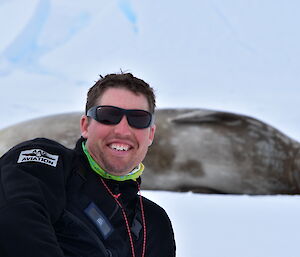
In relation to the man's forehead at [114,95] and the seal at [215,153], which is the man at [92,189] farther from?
the seal at [215,153]

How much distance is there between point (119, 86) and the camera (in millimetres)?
1554

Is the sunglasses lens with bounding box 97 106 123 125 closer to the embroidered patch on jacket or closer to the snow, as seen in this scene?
the embroidered patch on jacket

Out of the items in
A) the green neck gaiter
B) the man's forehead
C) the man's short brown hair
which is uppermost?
the man's short brown hair

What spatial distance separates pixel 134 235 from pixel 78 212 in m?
0.25

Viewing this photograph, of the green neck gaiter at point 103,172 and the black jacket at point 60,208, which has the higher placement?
the green neck gaiter at point 103,172

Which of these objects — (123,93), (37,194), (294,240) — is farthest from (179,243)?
(37,194)

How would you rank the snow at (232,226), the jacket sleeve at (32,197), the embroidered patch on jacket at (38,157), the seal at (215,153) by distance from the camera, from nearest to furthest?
the jacket sleeve at (32,197), the embroidered patch on jacket at (38,157), the snow at (232,226), the seal at (215,153)

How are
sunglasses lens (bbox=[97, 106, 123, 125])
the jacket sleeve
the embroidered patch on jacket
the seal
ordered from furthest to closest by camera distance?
1. the seal
2. sunglasses lens (bbox=[97, 106, 123, 125])
3. the embroidered patch on jacket
4. the jacket sleeve

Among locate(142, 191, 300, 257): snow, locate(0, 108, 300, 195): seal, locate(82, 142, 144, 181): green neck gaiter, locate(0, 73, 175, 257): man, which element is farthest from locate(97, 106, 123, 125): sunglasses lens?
locate(0, 108, 300, 195): seal

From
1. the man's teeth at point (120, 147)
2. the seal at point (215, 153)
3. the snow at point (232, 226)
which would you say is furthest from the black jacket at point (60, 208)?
the seal at point (215, 153)

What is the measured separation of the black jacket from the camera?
1.20 meters

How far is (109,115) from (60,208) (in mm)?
338

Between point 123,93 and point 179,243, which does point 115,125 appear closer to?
point 123,93

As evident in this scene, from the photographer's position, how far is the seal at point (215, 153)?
4.21m
